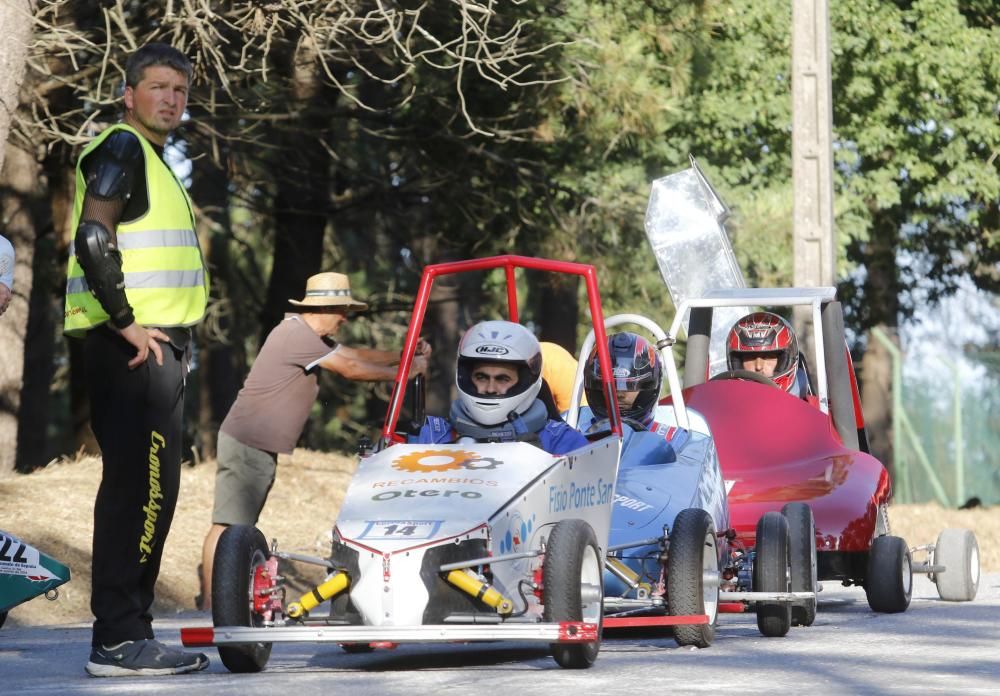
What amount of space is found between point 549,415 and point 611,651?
103 centimetres

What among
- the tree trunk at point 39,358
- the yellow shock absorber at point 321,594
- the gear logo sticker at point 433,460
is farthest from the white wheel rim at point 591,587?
the tree trunk at point 39,358

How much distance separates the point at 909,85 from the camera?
74.8 ft

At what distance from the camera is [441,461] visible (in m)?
7.73

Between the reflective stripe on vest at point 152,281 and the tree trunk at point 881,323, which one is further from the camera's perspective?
the tree trunk at point 881,323

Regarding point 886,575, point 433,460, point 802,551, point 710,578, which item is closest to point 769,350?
point 886,575

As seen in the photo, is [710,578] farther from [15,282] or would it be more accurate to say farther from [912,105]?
[912,105]

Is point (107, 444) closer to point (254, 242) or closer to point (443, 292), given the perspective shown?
point (443, 292)

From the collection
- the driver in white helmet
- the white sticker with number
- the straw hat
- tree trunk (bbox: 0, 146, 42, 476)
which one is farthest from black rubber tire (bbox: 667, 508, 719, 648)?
tree trunk (bbox: 0, 146, 42, 476)

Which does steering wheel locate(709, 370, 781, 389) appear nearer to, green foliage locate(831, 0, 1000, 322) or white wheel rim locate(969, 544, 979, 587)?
white wheel rim locate(969, 544, 979, 587)

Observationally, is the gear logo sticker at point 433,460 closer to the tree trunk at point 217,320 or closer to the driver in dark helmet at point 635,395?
the driver in dark helmet at point 635,395

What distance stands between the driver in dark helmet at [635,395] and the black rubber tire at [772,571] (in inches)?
31.9

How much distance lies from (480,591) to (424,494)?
572mm

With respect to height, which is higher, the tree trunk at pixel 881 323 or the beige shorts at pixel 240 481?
the tree trunk at pixel 881 323

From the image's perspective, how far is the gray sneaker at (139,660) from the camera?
7094mm
